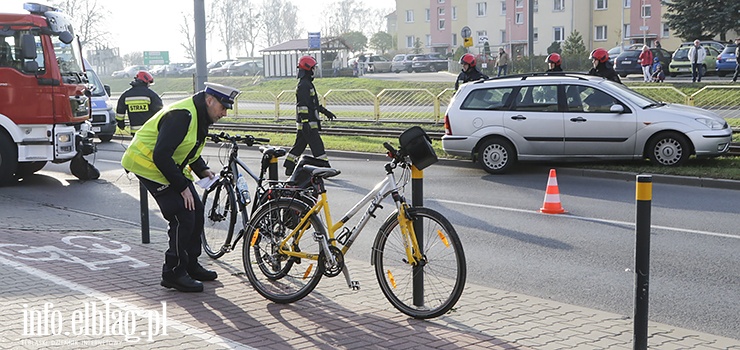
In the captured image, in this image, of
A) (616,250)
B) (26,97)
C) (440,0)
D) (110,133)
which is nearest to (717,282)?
(616,250)

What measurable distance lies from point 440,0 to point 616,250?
85690mm

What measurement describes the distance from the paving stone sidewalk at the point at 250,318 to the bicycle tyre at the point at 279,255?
0.12 m

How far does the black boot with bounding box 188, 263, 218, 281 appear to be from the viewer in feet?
24.2

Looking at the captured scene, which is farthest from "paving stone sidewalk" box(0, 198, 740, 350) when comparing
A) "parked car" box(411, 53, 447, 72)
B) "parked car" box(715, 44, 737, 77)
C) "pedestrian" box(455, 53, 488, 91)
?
"parked car" box(411, 53, 447, 72)

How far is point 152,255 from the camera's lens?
8.47 metres

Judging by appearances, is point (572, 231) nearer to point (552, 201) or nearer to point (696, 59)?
point (552, 201)

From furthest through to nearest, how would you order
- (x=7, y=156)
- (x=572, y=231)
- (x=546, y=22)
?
(x=546, y=22)
(x=7, y=156)
(x=572, y=231)

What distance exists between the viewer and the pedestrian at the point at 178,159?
664cm

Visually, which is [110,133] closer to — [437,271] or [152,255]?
[152,255]

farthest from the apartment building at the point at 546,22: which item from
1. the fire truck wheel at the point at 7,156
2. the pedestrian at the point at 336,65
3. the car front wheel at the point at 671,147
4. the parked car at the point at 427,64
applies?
the fire truck wheel at the point at 7,156

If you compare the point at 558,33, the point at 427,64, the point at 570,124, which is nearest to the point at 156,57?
the point at 427,64

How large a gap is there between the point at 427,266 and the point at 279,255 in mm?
1247

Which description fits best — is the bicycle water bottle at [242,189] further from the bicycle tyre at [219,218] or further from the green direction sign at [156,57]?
the green direction sign at [156,57]

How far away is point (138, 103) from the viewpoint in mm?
15367
